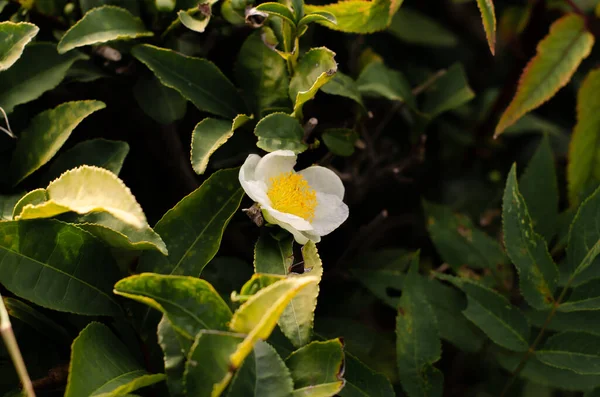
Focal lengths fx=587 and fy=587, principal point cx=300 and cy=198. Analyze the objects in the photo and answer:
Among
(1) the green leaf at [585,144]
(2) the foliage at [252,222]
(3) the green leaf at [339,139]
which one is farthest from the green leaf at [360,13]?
(1) the green leaf at [585,144]

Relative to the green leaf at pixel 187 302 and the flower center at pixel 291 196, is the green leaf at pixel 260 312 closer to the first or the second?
the green leaf at pixel 187 302

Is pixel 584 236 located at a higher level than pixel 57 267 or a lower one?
lower

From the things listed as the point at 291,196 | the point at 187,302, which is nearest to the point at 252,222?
the point at 291,196

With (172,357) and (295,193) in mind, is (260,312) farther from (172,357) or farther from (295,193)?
(295,193)

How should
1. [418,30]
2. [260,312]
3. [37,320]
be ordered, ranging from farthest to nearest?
1. [418,30]
2. [37,320]
3. [260,312]

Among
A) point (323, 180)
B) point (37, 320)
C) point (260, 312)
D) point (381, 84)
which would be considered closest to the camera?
point (260, 312)

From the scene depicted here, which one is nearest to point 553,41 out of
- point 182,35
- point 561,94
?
point 561,94
